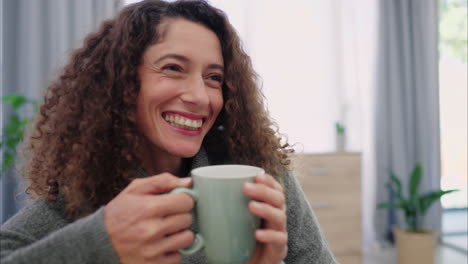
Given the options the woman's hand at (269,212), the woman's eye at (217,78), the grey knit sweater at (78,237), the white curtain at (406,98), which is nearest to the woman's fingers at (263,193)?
the woman's hand at (269,212)

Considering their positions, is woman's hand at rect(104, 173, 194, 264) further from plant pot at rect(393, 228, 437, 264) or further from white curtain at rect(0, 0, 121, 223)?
plant pot at rect(393, 228, 437, 264)

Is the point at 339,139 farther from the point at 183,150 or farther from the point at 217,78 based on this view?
the point at 183,150

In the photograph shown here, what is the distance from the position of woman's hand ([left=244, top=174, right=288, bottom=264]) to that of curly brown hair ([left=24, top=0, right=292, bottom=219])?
0.40 m

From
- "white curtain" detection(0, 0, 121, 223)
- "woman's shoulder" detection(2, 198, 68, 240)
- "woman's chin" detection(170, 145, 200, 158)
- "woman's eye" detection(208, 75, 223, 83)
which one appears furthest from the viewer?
"white curtain" detection(0, 0, 121, 223)

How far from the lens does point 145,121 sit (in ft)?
2.89

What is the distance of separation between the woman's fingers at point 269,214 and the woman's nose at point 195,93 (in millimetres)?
394

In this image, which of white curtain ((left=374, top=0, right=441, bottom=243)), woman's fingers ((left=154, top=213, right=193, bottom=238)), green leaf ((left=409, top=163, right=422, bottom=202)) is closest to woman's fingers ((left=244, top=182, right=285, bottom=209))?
woman's fingers ((left=154, top=213, right=193, bottom=238))

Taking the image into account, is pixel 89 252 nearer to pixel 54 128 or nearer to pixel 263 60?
pixel 54 128

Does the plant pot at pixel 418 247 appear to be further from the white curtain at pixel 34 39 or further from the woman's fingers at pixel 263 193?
the white curtain at pixel 34 39

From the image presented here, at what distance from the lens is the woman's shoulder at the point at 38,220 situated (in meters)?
0.71

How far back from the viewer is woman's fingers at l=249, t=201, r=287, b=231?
51cm

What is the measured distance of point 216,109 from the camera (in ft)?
3.04

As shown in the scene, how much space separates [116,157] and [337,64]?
2.56 metres

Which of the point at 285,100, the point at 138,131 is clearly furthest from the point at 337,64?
the point at 138,131
